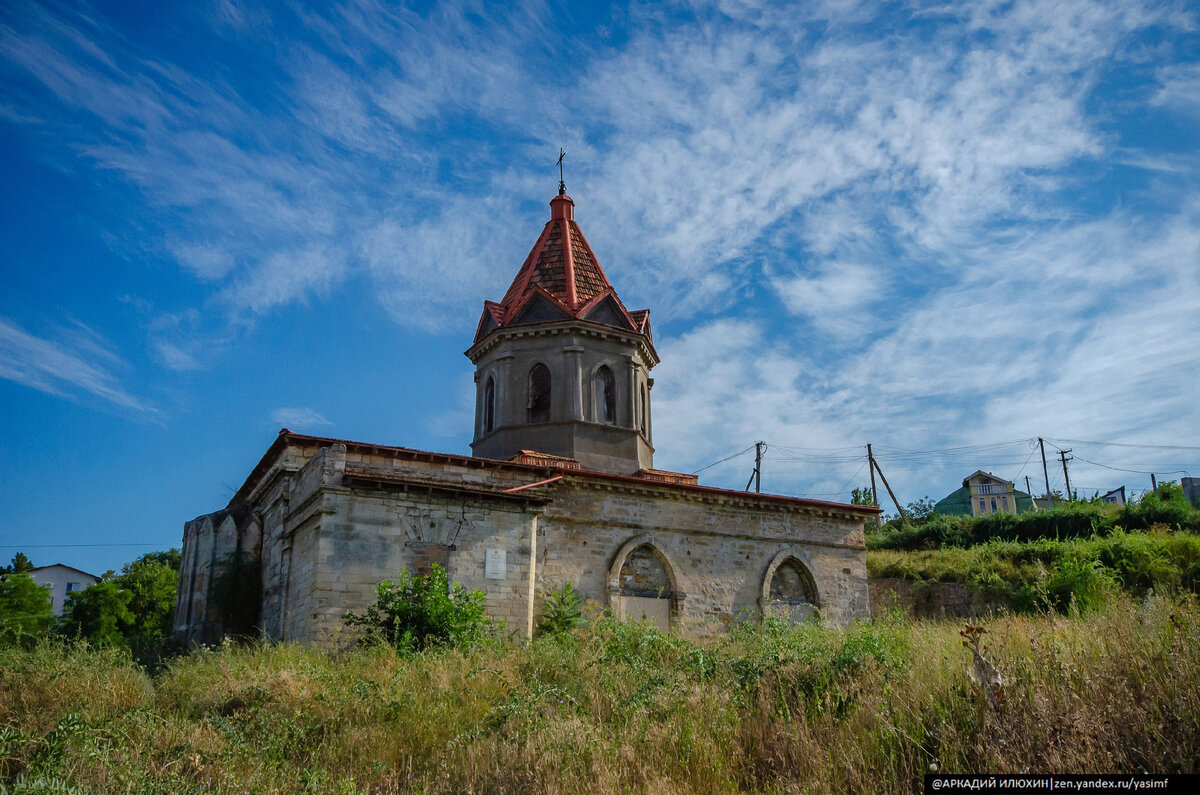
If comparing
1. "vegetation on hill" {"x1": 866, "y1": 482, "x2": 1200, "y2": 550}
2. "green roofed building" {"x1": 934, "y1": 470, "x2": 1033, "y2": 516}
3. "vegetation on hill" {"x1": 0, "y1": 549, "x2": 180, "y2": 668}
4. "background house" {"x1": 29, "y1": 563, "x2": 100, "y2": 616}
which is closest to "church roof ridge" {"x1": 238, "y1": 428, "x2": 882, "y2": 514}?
"vegetation on hill" {"x1": 866, "y1": 482, "x2": 1200, "y2": 550}

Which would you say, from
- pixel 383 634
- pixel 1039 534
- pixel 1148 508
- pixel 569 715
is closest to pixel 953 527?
pixel 1039 534

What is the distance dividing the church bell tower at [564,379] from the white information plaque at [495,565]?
571cm

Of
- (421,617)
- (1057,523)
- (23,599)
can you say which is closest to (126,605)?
(23,599)

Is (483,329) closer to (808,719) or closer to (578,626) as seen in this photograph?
(578,626)

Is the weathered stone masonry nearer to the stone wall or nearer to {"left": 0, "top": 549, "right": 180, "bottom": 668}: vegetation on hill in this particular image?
the stone wall

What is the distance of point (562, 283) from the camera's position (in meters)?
25.0

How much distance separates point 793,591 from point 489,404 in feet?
31.6

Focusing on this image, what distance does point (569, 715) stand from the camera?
8.85m

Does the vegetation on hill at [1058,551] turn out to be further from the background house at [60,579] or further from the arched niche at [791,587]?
the background house at [60,579]

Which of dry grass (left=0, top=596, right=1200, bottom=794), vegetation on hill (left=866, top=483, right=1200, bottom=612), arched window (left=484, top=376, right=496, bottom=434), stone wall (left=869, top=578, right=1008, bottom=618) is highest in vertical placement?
arched window (left=484, top=376, right=496, bottom=434)

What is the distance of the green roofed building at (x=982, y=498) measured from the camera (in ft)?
187

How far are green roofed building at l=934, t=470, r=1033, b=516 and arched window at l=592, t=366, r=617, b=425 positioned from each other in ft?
128

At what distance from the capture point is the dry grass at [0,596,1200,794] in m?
6.52

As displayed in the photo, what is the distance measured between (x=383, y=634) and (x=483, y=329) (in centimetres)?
1237
